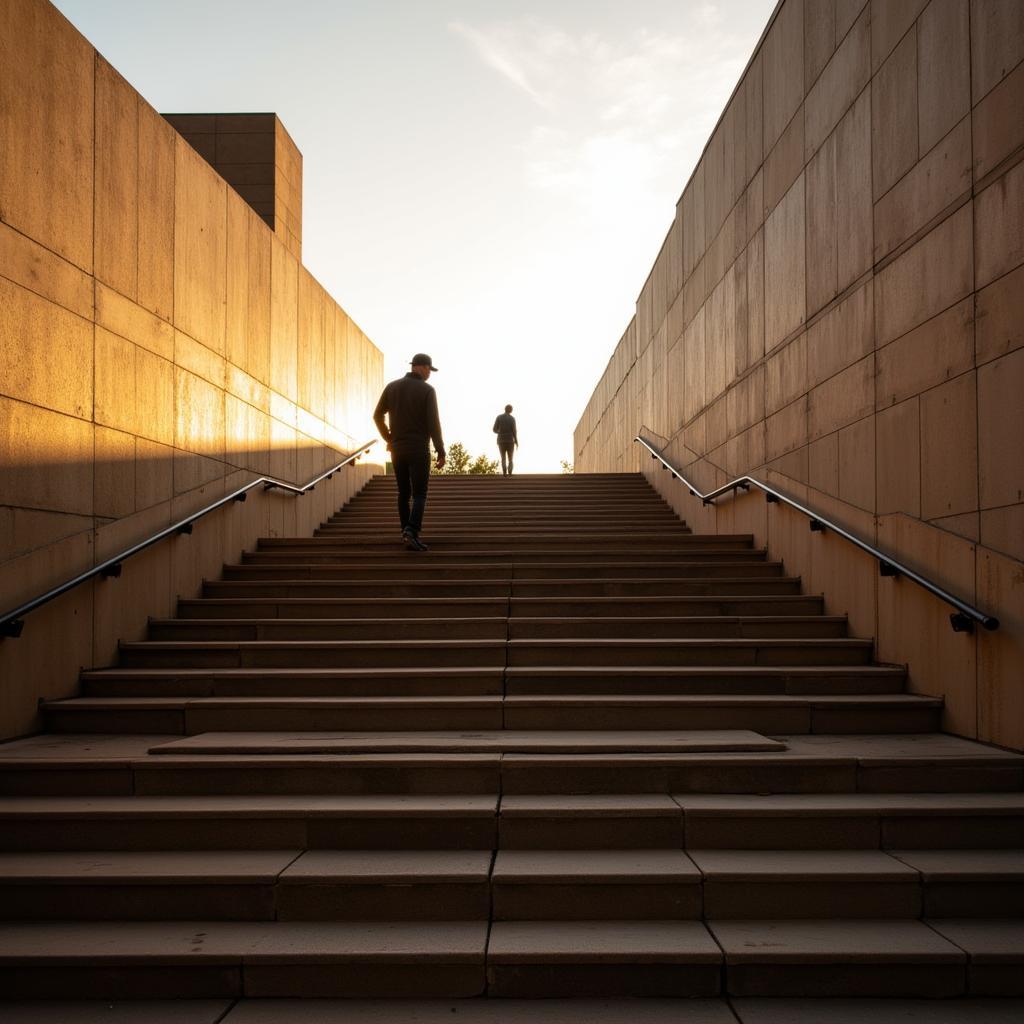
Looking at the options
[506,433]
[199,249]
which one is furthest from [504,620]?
[506,433]

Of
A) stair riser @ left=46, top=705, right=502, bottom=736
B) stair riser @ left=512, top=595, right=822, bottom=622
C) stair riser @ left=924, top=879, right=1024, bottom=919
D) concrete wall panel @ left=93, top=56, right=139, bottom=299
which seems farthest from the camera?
stair riser @ left=512, top=595, right=822, bottom=622

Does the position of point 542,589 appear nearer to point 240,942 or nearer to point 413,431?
point 413,431

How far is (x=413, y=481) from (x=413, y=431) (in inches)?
17.9

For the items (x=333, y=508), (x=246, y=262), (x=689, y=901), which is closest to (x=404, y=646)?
(x=689, y=901)

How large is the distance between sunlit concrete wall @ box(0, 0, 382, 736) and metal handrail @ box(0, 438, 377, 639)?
89 mm

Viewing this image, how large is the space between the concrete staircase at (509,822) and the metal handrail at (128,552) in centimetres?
61

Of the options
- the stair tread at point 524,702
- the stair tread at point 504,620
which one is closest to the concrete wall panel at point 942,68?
the stair tread at point 504,620

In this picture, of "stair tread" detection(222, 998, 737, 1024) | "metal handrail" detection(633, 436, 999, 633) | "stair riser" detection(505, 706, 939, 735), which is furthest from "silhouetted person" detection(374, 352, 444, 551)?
"stair tread" detection(222, 998, 737, 1024)

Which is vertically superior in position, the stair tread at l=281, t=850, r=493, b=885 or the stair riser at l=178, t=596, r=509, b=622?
the stair riser at l=178, t=596, r=509, b=622

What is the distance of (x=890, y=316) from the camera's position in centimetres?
589

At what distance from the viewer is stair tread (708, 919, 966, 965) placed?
3262 millimetres

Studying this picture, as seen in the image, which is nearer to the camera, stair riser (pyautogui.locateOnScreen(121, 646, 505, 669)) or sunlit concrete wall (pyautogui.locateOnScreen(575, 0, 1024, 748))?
sunlit concrete wall (pyautogui.locateOnScreen(575, 0, 1024, 748))

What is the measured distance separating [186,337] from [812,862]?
225 inches

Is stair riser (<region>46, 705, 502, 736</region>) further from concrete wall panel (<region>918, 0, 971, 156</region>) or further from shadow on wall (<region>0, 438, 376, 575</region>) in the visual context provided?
concrete wall panel (<region>918, 0, 971, 156</region>)
